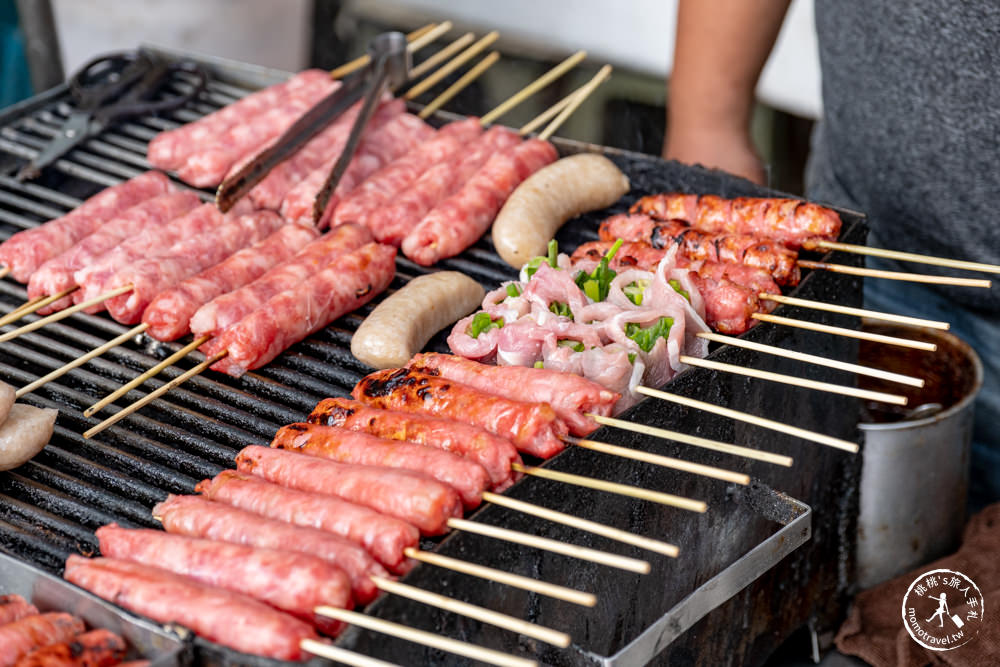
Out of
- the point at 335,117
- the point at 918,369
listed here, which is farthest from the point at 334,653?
the point at 335,117

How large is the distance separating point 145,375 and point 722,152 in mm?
2957

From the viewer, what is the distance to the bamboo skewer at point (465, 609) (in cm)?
219

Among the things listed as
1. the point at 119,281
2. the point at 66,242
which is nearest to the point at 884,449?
the point at 119,281

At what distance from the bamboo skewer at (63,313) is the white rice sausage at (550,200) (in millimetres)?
1434

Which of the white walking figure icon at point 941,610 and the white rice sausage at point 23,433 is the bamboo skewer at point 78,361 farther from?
the white walking figure icon at point 941,610

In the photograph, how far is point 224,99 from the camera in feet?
17.8

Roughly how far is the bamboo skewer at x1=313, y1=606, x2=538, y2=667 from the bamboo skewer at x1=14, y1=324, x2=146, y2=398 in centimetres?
152

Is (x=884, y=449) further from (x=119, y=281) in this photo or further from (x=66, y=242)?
(x=66, y=242)

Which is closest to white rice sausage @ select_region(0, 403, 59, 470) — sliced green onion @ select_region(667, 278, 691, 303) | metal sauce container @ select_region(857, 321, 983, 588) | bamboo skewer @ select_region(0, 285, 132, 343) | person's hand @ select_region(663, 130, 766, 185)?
bamboo skewer @ select_region(0, 285, 132, 343)

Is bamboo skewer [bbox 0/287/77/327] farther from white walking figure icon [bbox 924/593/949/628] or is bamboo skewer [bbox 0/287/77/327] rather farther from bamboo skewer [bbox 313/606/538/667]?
white walking figure icon [bbox 924/593/949/628]

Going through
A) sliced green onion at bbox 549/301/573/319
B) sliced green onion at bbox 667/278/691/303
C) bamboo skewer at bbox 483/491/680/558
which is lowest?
bamboo skewer at bbox 483/491/680/558

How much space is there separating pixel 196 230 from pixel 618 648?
2448 millimetres

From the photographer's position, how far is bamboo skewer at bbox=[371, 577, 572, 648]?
219cm

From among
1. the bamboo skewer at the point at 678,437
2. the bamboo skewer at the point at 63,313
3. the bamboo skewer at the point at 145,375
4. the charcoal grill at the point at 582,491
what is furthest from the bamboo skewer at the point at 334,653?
the bamboo skewer at the point at 63,313
